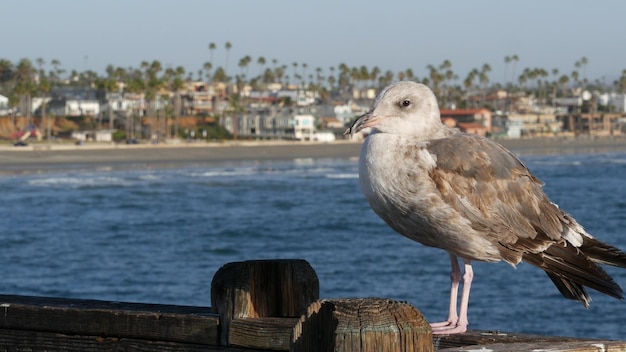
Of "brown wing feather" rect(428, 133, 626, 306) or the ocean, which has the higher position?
"brown wing feather" rect(428, 133, 626, 306)

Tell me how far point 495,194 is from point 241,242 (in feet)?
129

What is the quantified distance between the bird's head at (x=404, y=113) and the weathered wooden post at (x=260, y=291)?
1.22 m

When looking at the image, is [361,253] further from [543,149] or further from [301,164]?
[543,149]

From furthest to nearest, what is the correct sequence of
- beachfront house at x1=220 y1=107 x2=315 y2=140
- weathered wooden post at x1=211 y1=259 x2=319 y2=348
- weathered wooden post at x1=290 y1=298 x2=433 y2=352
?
beachfront house at x1=220 y1=107 x2=315 y2=140 < weathered wooden post at x1=211 y1=259 x2=319 y2=348 < weathered wooden post at x1=290 y1=298 x2=433 y2=352

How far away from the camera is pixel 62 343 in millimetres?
4270

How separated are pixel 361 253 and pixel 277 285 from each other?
33810 mm

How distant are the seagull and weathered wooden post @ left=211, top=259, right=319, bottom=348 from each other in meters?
1.04

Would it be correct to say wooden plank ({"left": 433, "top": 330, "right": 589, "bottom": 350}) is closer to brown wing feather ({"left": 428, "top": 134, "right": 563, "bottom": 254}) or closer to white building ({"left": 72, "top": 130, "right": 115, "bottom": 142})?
brown wing feather ({"left": 428, "top": 134, "right": 563, "bottom": 254})

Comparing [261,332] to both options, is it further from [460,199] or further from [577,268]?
[577,268]

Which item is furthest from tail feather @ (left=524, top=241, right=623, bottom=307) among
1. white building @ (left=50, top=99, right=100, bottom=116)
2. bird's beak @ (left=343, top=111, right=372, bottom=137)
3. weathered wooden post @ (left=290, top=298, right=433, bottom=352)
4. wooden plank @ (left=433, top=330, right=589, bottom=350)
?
white building @ (left=50, top=99, right=100, bottom=116)

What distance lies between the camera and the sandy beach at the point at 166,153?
4186 inches

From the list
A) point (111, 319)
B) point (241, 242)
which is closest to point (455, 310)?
point (111, 319)

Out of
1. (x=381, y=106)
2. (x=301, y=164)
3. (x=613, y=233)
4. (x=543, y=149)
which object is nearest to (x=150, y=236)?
(x=613, y=233)

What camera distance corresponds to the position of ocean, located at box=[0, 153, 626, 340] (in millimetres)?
26234
